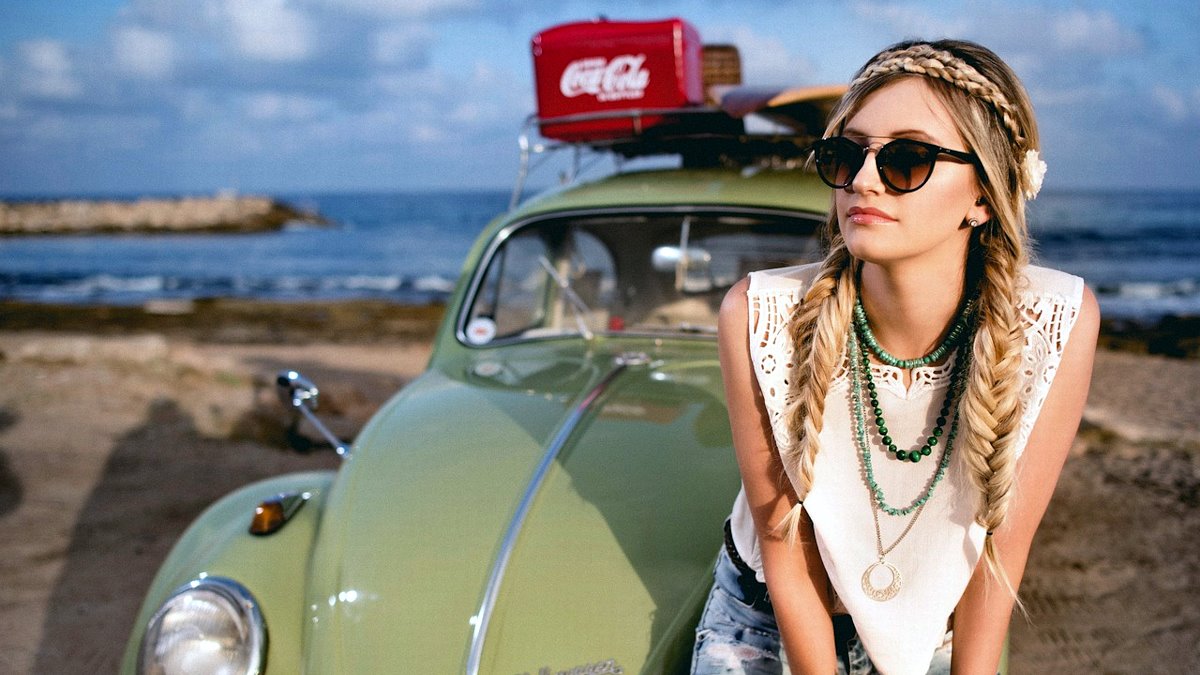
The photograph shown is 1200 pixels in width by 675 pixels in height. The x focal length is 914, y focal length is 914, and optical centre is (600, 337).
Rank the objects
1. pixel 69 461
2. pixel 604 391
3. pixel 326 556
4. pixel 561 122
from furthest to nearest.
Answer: pixel 69 461 < pixel 561 122 < pixel 604 391 < pixel 326 556

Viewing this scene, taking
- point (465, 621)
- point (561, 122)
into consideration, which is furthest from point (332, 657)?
point (561, 122)

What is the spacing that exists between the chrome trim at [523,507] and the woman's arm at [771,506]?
0.72 metres

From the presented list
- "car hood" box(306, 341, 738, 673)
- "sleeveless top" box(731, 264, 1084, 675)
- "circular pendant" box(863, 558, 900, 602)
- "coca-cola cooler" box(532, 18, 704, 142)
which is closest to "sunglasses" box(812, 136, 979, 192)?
"sleeveless top" box(731, 264, 1084, 675)

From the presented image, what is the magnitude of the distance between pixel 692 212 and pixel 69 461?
210 inches

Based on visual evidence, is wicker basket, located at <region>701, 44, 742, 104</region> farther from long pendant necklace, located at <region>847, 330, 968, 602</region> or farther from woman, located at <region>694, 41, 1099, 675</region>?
long pendant necklace, located at <region>847, 330, 968, 602</region>

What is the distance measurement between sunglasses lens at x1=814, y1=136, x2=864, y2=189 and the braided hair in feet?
0.23

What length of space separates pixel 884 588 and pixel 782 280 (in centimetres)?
65

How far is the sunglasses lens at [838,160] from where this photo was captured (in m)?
1.66

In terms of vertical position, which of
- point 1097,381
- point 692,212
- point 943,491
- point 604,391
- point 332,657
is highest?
point 692,212

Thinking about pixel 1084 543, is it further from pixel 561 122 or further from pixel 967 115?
pixel 967 115

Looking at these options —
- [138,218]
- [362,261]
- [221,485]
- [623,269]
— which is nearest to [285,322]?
[221,485]

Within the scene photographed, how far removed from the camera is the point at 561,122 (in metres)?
4.30

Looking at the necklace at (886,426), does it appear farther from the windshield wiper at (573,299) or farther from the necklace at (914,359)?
the windshield wiper at (573,299)

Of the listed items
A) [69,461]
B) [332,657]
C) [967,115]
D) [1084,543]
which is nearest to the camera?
[967,115]
